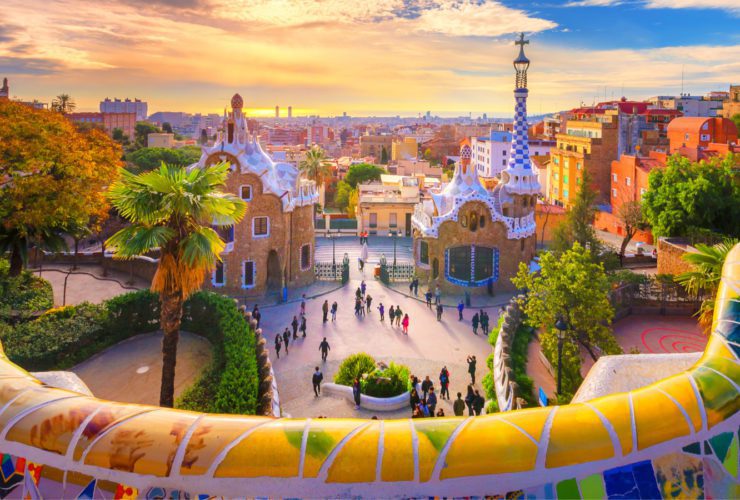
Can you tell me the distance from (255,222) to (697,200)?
2450cm

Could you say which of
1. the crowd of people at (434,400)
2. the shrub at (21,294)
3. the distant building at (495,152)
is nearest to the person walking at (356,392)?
the crowd of people at (434,400)

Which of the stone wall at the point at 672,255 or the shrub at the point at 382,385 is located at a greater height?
the stone wall at the point at 672,255

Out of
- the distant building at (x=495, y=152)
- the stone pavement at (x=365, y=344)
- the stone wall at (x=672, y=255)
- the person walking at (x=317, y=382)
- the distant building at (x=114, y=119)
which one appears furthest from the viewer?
the distant building at (x=114, y=119)

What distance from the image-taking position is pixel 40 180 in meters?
22.3

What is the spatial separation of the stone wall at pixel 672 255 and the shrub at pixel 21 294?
29.5 m

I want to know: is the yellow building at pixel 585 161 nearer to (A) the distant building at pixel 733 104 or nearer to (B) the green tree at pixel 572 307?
(A) the distant building at pixel 733 104

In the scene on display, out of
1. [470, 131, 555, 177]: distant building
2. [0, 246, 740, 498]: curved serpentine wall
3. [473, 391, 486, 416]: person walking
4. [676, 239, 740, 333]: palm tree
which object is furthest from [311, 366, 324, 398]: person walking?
[470, 131, 555, 177]: distant building

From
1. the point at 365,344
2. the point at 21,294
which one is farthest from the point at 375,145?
the point at 21,294

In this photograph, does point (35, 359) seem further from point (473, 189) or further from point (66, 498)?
point (473, 189)

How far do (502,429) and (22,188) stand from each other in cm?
2263

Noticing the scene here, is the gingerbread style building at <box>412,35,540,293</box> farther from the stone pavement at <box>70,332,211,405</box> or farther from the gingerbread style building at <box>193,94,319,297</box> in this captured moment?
the stone pavement at <box>70,332,211,405</box>

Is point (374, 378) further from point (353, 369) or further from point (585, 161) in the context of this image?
point (585, 161)

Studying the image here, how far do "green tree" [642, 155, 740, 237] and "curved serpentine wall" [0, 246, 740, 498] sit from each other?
3018cm

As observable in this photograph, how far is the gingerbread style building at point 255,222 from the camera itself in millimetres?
30734
